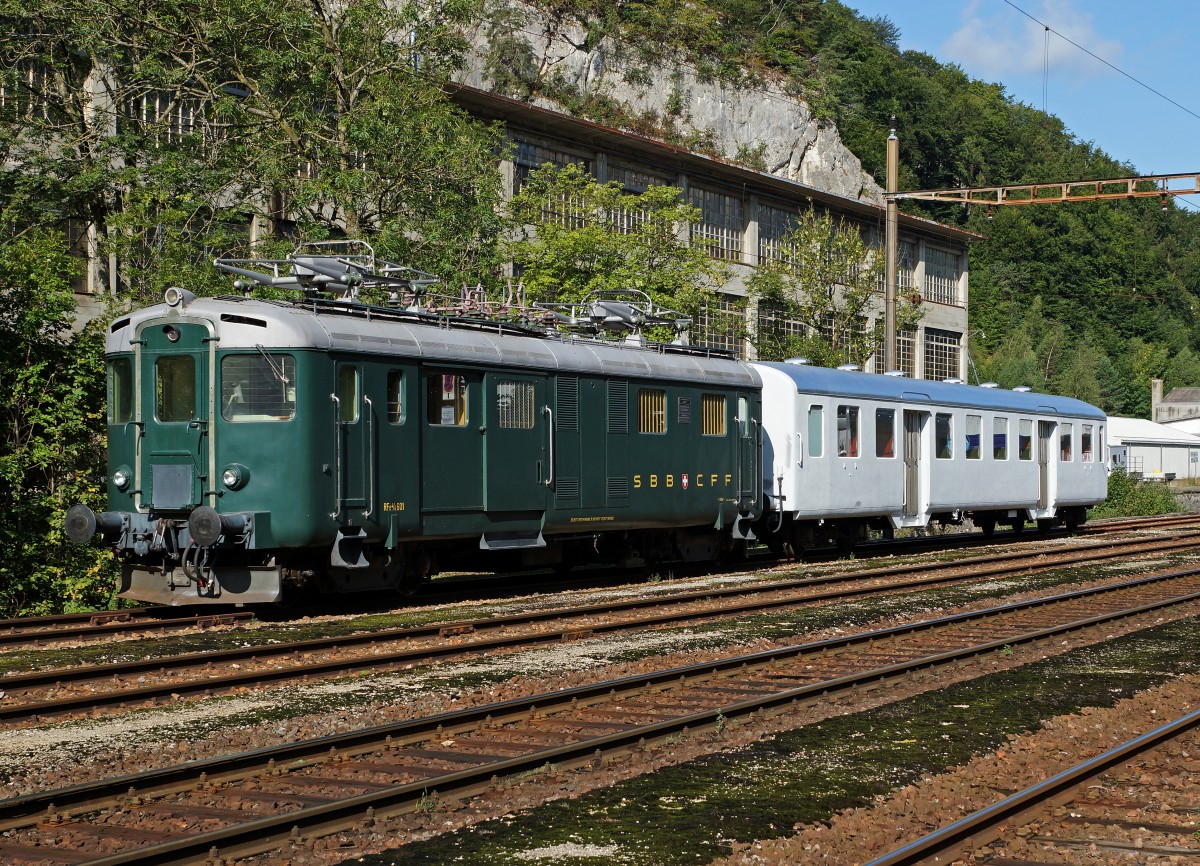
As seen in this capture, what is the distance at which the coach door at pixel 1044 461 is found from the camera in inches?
1249

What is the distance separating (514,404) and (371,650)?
5.16m

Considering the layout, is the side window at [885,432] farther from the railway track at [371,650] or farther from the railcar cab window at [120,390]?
the railcar cab window at [120,390]

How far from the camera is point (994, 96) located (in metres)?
125

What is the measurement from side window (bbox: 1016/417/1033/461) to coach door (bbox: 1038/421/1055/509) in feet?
2.04

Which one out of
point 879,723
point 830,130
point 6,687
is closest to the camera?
point 879,723

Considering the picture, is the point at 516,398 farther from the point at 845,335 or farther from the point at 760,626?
the point at 845,335

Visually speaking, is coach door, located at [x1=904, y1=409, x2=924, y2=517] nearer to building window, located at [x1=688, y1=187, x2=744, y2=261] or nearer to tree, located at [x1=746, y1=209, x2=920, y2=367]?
tree, located at [x1=746, y1=209, x2=920, y2=367]

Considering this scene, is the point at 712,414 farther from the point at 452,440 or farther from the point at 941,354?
the point at 941,354

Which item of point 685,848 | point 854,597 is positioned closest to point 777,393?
point 854,597

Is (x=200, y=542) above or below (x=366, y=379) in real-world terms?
below

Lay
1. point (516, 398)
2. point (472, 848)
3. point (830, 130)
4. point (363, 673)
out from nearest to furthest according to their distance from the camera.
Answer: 1. point (472, 848)
2. point (363, 673)
3. point (516, 398)
4. point (830, 130)

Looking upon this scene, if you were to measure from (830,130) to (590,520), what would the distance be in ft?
170

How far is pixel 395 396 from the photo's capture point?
52.7ft

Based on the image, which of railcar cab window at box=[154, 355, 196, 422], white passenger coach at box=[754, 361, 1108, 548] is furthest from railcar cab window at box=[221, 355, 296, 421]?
white passenger coach at box=[754, 361, 1108, 548]
